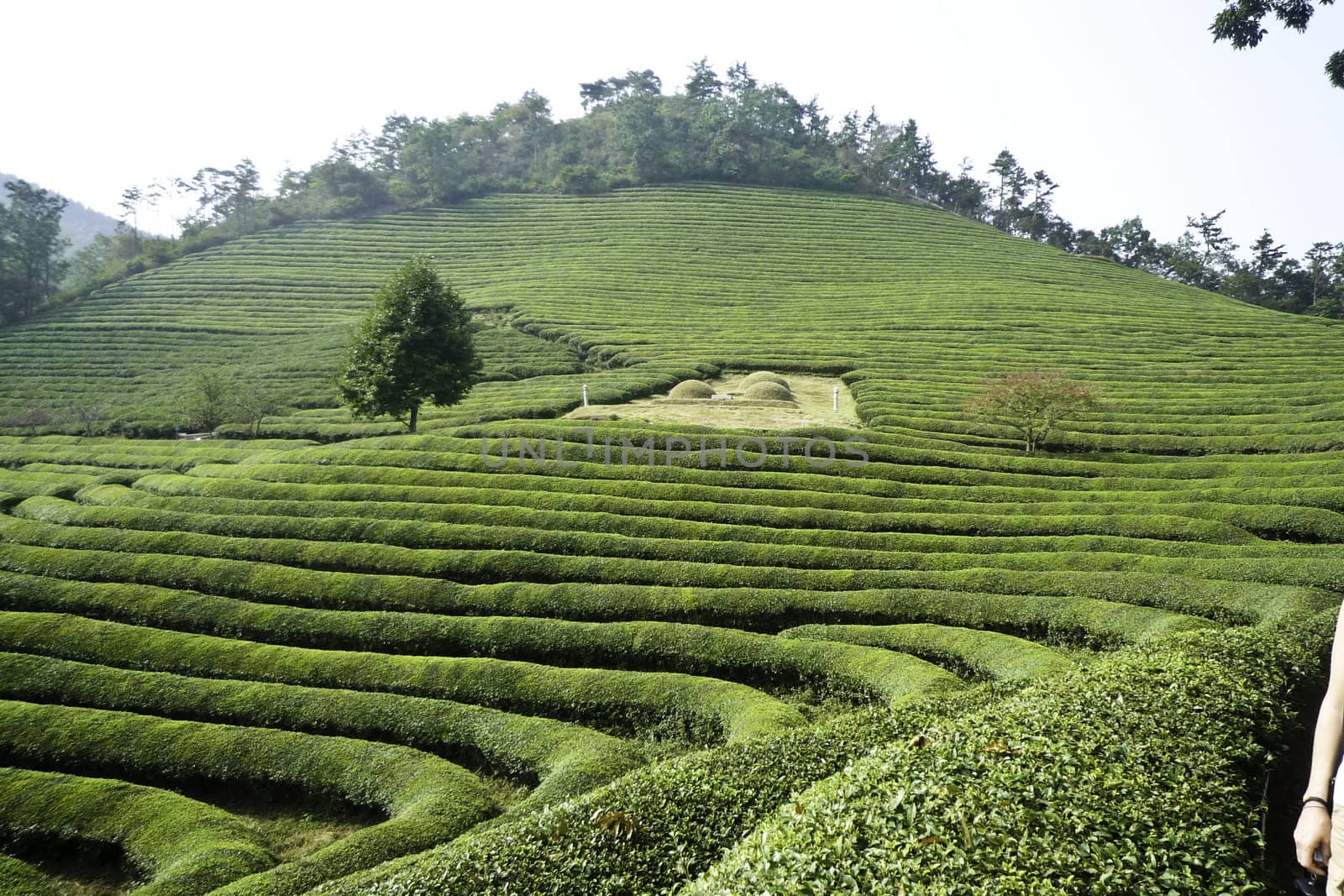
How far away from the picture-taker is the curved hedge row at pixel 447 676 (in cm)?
1664

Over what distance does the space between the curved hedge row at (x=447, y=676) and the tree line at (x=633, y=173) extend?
86.4 meters

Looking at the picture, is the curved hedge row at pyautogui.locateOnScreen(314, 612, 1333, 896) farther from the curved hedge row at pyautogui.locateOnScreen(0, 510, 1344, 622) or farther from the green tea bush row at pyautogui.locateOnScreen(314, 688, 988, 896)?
the curved hedge row at pyautogui.locateOnScreen(0, 510, 1344, 622)

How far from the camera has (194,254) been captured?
89.5 metres

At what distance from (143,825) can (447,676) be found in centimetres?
626

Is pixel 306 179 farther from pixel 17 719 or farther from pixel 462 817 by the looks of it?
pixel 462 817

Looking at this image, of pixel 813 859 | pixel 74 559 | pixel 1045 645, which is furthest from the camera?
pixel 74 559

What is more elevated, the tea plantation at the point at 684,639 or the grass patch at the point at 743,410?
the grass patch at the point at 743,410

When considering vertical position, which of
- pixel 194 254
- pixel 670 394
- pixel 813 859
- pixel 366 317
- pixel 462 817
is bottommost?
pixel 462 817

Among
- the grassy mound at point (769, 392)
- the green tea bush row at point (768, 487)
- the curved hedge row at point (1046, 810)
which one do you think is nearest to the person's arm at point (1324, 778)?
the curved hedge row at point (1046, 810)

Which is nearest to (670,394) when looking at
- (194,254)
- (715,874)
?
(715,874)

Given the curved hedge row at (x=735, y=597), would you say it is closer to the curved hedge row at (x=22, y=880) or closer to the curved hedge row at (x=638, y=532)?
the curved hedge row at (x=638, y=532)

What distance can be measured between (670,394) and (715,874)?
34.9m

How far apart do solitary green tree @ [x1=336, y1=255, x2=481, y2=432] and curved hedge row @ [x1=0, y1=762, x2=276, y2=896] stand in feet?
74.1

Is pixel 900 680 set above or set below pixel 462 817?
above
